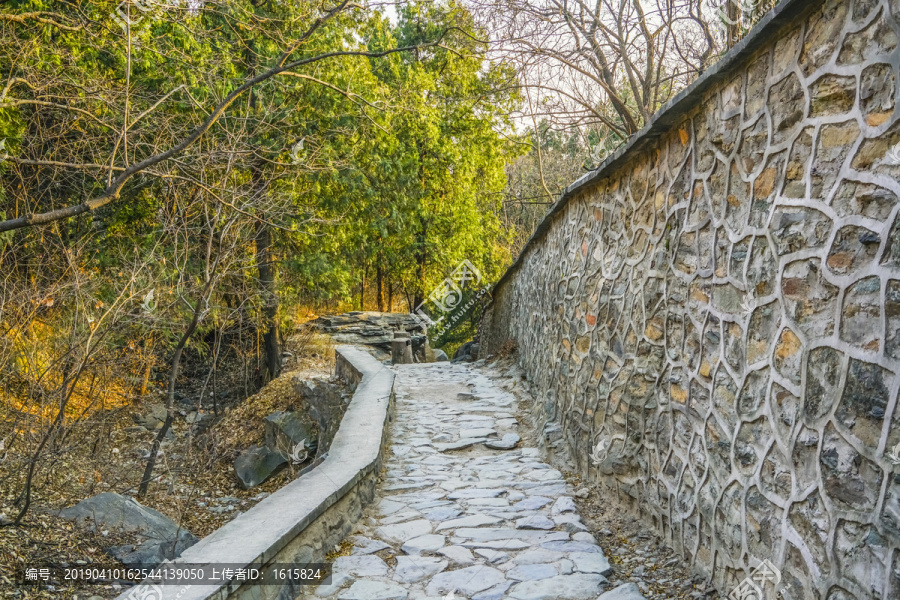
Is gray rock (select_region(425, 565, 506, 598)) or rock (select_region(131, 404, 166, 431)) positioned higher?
gray rock (select_region(425, 565, 506, 598))

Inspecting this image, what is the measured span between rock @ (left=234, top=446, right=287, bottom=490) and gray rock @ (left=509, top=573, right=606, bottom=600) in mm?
6643

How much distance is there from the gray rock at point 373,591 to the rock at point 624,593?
93 cm

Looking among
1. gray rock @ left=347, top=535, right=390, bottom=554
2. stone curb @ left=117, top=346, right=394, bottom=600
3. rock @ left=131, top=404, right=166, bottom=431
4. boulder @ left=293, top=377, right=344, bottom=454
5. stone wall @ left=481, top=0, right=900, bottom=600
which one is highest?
stone wall @ left=481, top=0, right=900, bottom=600

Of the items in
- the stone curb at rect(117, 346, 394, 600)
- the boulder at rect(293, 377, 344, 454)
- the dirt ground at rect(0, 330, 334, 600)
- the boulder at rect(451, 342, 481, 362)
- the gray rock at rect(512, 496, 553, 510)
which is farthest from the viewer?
the boulder at rect(451, 342, 481, 362)

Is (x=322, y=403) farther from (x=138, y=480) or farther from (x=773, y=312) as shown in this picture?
(x=773, y=312)

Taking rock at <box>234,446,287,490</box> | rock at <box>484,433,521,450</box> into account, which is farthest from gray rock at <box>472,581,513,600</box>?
rock at <box>234,446,287,490</box>

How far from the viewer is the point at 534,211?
19078mm

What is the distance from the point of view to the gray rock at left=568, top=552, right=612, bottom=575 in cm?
324

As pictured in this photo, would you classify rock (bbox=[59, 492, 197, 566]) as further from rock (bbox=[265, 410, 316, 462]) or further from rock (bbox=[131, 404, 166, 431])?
rock (bbox=[131, 404, 166, 431])

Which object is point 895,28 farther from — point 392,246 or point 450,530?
point 392,246

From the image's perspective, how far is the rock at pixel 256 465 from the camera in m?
8.96

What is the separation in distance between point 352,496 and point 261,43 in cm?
645

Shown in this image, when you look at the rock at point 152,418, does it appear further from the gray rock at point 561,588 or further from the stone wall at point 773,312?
the gray rock at point 561,588

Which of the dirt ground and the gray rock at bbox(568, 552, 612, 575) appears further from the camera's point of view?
the dirt ground
